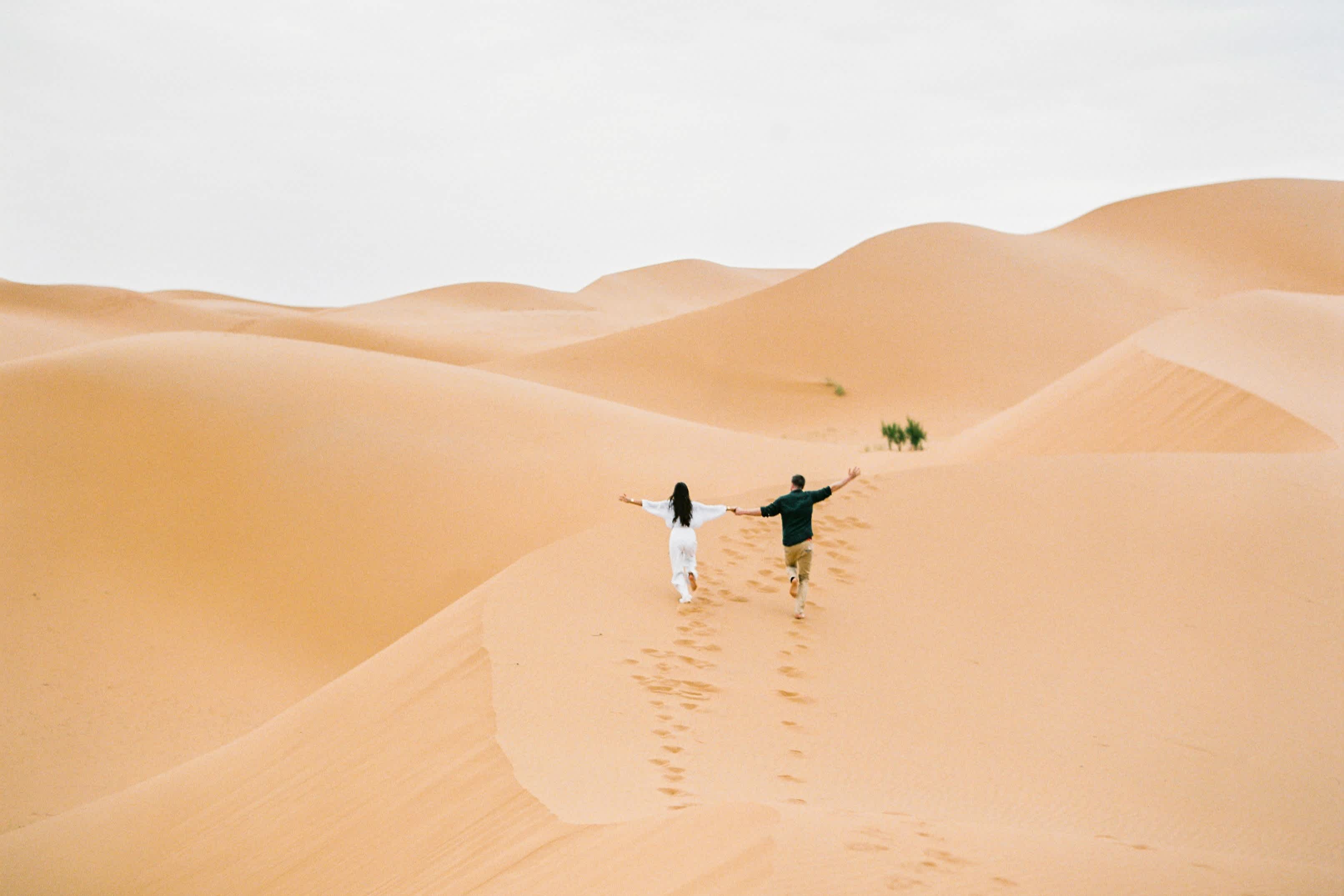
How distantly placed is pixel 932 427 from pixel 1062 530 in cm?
2194

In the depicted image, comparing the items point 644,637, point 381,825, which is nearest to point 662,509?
point 644,637

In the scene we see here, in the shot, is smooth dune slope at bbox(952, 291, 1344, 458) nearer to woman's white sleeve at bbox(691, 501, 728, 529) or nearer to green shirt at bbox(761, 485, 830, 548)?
green shirt at bbox(761, 485, 830, 548)

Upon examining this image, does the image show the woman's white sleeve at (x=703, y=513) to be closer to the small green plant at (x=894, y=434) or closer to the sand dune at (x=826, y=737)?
the sand dune at (x=826, y=737)

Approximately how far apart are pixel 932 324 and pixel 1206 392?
27.4 metres

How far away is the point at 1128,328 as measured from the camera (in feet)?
143

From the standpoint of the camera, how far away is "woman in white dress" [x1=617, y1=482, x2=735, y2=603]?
9.29 metres

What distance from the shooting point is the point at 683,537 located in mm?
9312

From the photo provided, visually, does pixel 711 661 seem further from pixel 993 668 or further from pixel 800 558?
pixel 993 668

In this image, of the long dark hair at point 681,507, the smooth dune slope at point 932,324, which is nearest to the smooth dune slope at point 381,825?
the long dark hair at point 681,507

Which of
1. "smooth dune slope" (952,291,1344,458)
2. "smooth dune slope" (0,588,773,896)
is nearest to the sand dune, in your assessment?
"smooth dune slope" (0,588,773,896)

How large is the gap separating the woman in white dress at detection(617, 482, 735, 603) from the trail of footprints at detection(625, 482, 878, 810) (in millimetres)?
208

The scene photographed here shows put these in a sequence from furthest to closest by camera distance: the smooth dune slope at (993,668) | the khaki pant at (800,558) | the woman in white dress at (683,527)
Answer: the woman in white dress at (683,527), the khaki pant at (800,558), the smooth dune slope at (993,668)

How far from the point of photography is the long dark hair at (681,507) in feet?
30.1

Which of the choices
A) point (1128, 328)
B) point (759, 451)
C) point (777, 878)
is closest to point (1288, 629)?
point (777, 878)
